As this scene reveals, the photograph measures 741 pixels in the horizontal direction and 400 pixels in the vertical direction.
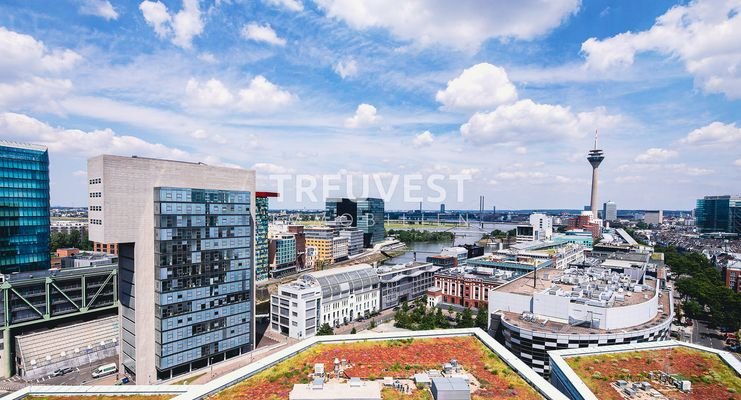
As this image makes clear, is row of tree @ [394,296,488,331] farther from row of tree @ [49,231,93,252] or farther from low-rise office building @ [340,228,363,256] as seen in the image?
row of tree @ [49,231,93,252]

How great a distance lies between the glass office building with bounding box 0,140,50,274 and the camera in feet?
171

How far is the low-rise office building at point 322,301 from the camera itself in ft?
180

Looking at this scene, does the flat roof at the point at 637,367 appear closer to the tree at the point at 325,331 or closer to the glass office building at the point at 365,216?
the tree at the point at 325,331

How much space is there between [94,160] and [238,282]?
63.3 ft

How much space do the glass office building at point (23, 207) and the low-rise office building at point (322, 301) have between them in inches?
1372

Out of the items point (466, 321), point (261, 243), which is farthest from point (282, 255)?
point (466, 321)

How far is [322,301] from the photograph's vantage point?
189 feet

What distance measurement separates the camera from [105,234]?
35.4 m

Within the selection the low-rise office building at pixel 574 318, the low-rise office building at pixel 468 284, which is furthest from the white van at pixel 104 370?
the low-rise office building at pixel 468 284

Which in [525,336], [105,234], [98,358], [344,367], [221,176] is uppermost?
[221,176]

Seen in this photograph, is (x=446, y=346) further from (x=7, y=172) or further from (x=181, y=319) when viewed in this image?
(x=7, y=172)

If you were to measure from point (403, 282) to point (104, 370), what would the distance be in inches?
1915

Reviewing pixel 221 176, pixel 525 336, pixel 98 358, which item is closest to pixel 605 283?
pixel 525 336

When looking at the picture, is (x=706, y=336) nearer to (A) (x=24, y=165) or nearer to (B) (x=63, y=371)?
(B) (x=63, y=371)
